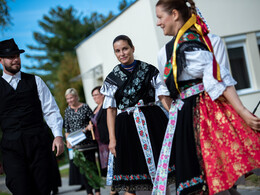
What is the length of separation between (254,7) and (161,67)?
32.4 feet

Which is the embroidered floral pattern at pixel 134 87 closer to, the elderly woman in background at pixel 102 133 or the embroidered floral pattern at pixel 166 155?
the embroidered floral pattern at pixel 166 155

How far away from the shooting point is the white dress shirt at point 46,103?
13.7 ft

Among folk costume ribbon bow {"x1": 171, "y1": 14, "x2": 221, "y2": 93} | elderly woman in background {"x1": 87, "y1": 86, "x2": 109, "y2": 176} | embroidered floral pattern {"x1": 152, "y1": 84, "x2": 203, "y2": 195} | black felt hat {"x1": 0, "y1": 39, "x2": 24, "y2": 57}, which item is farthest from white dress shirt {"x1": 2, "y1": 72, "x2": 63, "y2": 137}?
elderly woman in background {"x1": 87, "y1": 86, "x2": 109, "y2": 176}

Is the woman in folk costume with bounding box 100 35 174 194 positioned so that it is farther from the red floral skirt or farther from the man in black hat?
the red floral skirt

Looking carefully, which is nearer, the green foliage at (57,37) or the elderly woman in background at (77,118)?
the elderly woman in background at (77,118)

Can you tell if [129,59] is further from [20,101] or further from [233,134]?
[233,134]

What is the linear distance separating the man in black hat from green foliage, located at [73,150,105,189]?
3.04 metres

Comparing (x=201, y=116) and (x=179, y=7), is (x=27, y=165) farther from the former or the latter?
(x=179, y=7)

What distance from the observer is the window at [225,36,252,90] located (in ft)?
39.5

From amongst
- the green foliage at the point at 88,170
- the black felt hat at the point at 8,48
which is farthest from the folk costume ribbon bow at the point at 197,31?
the green foliage at the point at 88,170

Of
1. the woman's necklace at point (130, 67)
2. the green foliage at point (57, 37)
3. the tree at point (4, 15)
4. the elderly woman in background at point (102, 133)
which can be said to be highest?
the green foliage at point (57, 37)

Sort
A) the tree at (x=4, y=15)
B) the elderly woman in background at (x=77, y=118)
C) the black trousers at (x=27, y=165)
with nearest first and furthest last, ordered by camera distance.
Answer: the black trousers at (x=27, y=165) → the elderly woman in background at (x=77, y=118) → the tree at (x=4, y=15)

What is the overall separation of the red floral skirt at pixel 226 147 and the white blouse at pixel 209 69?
115 millimetres

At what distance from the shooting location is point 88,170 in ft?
23.8
